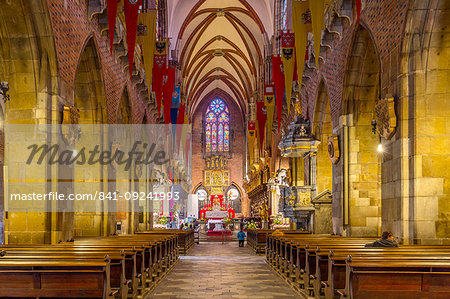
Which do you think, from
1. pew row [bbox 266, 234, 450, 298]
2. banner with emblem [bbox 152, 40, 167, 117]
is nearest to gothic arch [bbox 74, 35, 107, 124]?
banner with emblem [bbox 152, 40, 167, 117]

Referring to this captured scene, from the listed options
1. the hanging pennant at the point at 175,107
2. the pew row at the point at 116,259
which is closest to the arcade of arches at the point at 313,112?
the pew row at the point at 116,259

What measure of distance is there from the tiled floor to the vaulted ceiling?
1929cm

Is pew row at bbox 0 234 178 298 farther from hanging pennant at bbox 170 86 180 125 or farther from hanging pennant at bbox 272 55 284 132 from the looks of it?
hanging pennant at bbox 170 86 180 125

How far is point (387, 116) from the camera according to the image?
10.1 metres

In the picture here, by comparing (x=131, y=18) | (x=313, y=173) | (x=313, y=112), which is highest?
(x=131, y=18)

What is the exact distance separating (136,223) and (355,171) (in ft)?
34.0

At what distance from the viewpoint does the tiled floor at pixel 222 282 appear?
31.3ft

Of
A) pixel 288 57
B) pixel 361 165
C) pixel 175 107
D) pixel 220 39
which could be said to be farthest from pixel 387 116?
pixel 220 39

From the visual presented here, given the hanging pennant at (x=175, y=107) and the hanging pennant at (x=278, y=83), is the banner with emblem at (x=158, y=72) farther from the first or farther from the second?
the hanging pennant at (x=175, y=107)

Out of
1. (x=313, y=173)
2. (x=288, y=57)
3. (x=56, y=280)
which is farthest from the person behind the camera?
(x=313, y=173)

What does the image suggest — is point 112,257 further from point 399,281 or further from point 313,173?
point 313,173

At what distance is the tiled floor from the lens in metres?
9.53

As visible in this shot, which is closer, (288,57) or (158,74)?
(288,57)

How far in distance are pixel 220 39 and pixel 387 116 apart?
99.5 feet
